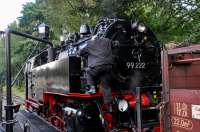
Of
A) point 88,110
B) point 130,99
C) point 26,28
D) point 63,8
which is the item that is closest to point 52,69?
point 88,110

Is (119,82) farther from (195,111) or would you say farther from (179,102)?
(195,111)

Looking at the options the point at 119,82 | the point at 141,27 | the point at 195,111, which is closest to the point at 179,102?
the point at 195,111

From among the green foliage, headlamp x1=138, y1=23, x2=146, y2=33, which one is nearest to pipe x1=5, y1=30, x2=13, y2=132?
headlamp x1=138, y1=23, x2=146, y2=33

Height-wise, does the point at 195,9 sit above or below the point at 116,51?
above

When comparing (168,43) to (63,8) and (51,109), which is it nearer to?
(51,109)

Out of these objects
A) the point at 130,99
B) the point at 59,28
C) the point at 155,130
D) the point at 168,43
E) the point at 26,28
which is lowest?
the point at 155,130

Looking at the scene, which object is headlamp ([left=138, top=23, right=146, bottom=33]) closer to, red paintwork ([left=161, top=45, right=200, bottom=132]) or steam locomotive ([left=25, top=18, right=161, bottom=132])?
steam locomotive ([left=25, top=18, right=161, bottom=132])

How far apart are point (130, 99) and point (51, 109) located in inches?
148

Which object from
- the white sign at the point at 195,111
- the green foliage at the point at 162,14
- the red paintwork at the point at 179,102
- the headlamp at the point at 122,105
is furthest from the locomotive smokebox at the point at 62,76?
the white sign at the point at 195,111

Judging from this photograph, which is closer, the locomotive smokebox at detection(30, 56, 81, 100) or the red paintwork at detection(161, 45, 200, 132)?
the red paintwork at detection(161, 45, 200, 132)

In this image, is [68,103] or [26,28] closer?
[68,103]

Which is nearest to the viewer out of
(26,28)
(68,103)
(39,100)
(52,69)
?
(68,103)

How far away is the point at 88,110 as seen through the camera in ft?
26.2

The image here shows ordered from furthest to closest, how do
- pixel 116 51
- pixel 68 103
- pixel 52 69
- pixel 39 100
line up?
pixel 39 100 < pixel 52 69 < pixel 68 103 < pixel 116 51
